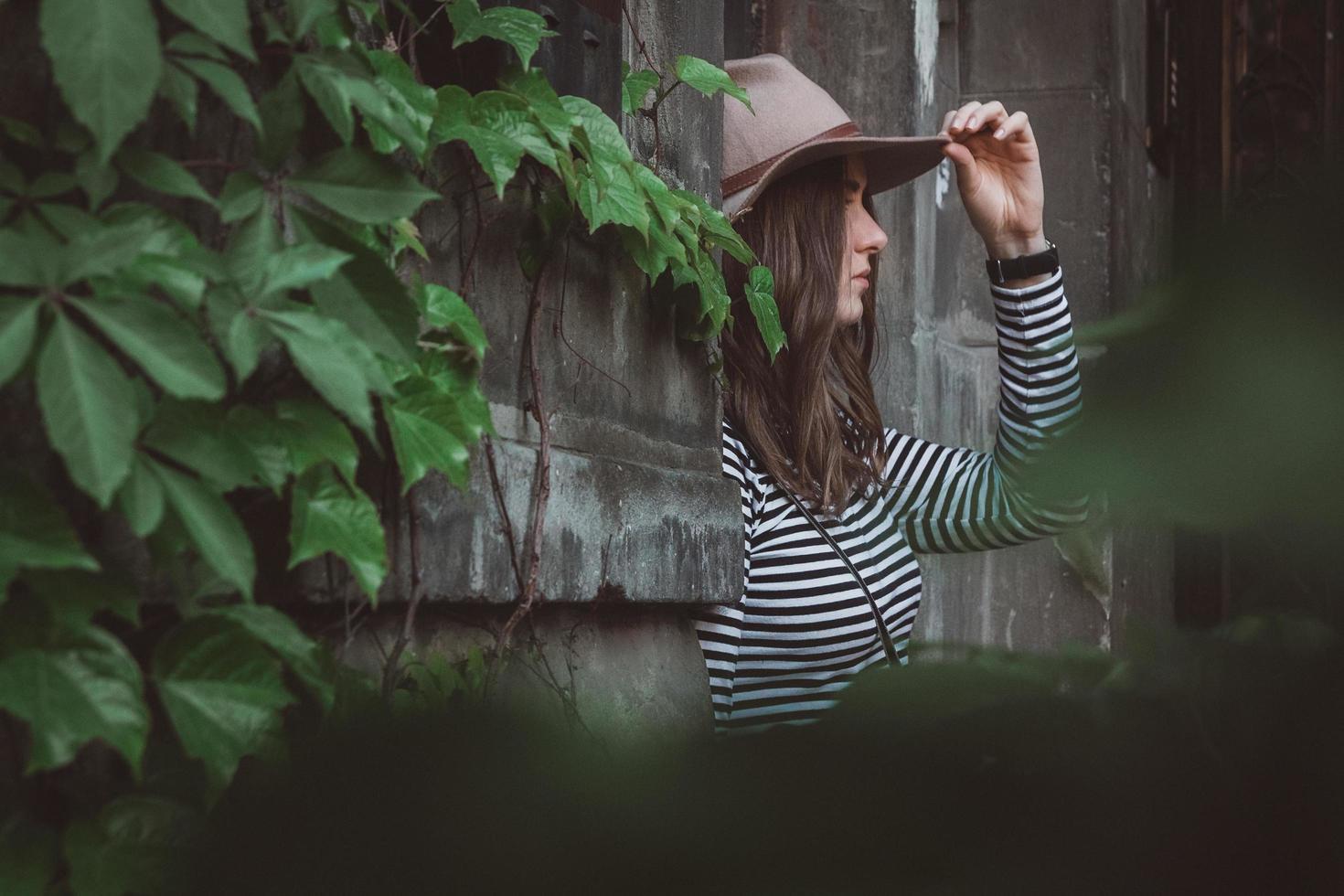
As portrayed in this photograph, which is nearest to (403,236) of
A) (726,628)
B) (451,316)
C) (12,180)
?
(451,316)

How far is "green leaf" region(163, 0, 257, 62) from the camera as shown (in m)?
0.91

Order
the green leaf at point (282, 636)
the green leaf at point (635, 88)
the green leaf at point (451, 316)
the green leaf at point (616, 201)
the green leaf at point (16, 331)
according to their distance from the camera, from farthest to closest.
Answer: the green leaf at point (635, 88) → the green leaf at point (616, 201) → the green leaf at point (451, 316) → the green leaf at point (282, 636) → the green leaf at point (16, 331)

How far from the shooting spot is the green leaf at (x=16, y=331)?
811 millimetres

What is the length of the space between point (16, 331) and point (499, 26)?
30.7 inches

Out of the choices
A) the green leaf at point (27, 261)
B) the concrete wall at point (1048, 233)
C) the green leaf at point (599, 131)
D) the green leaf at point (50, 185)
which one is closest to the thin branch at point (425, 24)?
the green leaf at point (599, 131)

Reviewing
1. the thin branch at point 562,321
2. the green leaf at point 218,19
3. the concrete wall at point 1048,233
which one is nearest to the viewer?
the green leaf at point 218,19

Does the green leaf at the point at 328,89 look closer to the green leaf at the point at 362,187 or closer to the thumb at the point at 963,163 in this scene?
the green leaf at the point at 362,187

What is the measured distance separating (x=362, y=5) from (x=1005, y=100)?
391 cm

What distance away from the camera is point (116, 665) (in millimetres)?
936

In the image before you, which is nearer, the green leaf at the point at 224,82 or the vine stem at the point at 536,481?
the green leaf at the point at 224,82

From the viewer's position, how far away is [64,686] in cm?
91

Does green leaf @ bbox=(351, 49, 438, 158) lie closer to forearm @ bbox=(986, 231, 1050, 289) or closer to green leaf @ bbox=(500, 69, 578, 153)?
green leaf @ bbox=(500, 69, 578, 153)

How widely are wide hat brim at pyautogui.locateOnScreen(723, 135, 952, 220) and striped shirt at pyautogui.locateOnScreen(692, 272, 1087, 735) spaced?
305 mm

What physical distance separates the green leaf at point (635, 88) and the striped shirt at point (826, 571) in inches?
28.0
